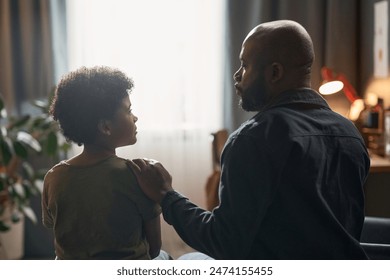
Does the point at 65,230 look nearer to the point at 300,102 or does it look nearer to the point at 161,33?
the point at 300,102

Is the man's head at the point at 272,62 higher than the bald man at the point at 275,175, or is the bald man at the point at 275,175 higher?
the man's head at the point at 272,62

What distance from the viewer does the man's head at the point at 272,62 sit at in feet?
2.43

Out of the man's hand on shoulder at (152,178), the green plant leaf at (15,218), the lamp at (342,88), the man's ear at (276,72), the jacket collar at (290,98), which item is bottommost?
the green plant leaf at (15,218)

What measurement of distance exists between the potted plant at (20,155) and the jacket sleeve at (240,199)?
53.8 inches

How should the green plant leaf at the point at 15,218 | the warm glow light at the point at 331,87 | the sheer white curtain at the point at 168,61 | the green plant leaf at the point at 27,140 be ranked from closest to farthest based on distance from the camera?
1. the warm glow light at the point at 331,87
2. the sheer white curtain at the point at 168,61
3. the green plant leaf at the point at 27,140
4. the green plant leaf at the point at 15,218

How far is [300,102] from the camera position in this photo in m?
0.80

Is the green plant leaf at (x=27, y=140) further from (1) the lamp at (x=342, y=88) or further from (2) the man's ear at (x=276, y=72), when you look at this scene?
(2) the man's ear at (x=276, y=72)

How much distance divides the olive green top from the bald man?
25 millimetres

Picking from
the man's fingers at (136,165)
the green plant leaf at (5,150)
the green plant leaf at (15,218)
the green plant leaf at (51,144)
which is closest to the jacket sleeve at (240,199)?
the man's fingers at (136,165)

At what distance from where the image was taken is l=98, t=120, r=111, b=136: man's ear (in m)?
0.79

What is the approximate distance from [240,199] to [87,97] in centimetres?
23

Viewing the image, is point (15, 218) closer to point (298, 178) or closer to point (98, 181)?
point (98, 181)
